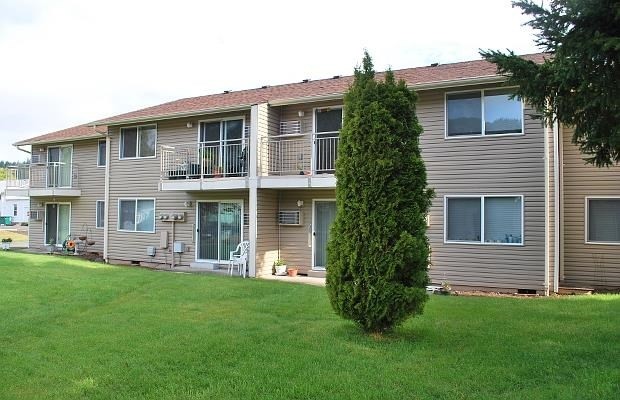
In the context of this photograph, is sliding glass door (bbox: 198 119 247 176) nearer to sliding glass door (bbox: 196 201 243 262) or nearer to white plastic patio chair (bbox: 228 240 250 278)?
sliding glass door (bbox: 196 201 243 262)

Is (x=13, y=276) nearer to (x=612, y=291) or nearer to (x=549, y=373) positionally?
(x=549, y=373)

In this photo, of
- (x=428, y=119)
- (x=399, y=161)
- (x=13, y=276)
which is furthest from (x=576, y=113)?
(x=13, y=276)

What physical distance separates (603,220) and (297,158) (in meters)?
7.76

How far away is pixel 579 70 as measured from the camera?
17.9 feet

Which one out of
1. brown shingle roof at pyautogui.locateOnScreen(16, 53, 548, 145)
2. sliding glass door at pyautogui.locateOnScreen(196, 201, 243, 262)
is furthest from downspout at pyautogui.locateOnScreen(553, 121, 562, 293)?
sliding glass door at pyautogui.locateOnScreen(196, 201, 243, 262)

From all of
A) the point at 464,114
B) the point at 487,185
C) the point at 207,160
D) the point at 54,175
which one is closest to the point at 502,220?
the point at 487,185

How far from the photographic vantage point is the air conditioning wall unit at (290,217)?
14.2 m

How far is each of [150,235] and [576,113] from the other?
45.5 feet

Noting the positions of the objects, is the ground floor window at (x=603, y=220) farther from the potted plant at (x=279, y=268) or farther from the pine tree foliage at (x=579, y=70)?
the potted plant at (x=279, y=268)

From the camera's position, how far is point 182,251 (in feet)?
51.8

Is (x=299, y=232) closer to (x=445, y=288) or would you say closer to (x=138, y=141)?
(x=445, y=288)

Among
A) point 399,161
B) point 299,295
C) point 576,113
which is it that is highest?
Result: point 576,113

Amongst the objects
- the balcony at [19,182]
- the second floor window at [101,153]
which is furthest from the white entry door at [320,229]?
the balcony at [19,182]

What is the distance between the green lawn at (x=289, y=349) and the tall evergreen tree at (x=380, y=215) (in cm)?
56
